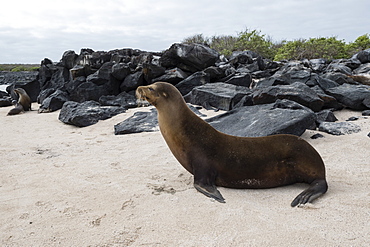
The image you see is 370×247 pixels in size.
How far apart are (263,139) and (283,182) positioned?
1.59 feet

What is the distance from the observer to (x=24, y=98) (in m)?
11.5

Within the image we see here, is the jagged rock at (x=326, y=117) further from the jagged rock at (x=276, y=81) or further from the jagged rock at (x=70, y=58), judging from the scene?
the jagged rock at (x=70, y=58)

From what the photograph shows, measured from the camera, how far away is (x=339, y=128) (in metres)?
4.95

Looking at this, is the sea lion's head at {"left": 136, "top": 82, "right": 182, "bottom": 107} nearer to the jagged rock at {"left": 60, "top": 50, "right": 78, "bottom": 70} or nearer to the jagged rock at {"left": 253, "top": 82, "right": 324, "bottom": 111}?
the jagged rock at {"left": 253, "top": 82, "right": 324, "bottom": 111}

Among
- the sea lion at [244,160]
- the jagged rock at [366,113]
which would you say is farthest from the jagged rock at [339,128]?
the sea lion at [244,160]

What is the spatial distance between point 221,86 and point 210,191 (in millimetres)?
6459

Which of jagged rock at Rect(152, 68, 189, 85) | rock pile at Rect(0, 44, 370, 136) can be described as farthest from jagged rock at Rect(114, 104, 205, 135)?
jagged rock at Rect(152, 68, 189, 85)

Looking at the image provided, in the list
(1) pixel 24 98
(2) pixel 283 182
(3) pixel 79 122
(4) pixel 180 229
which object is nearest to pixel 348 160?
(2) pixel 283 182

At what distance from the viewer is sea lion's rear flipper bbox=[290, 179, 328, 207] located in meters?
2.50

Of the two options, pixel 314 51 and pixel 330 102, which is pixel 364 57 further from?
pixel 330 102

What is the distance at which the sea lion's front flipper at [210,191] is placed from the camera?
2605 millimetres

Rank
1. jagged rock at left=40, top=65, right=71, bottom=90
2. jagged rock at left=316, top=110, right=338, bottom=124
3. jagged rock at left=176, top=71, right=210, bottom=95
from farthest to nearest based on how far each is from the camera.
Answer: jagged rock at left=40, top=65, right=71, bottom=90
jagged rock at left=176, top=71, right=210, bottom=95
jagged rock at left=316, top=110, right=338, bottom=124

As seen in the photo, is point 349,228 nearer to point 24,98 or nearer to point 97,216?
point 97,216

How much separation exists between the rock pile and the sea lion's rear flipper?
5.17 feet
